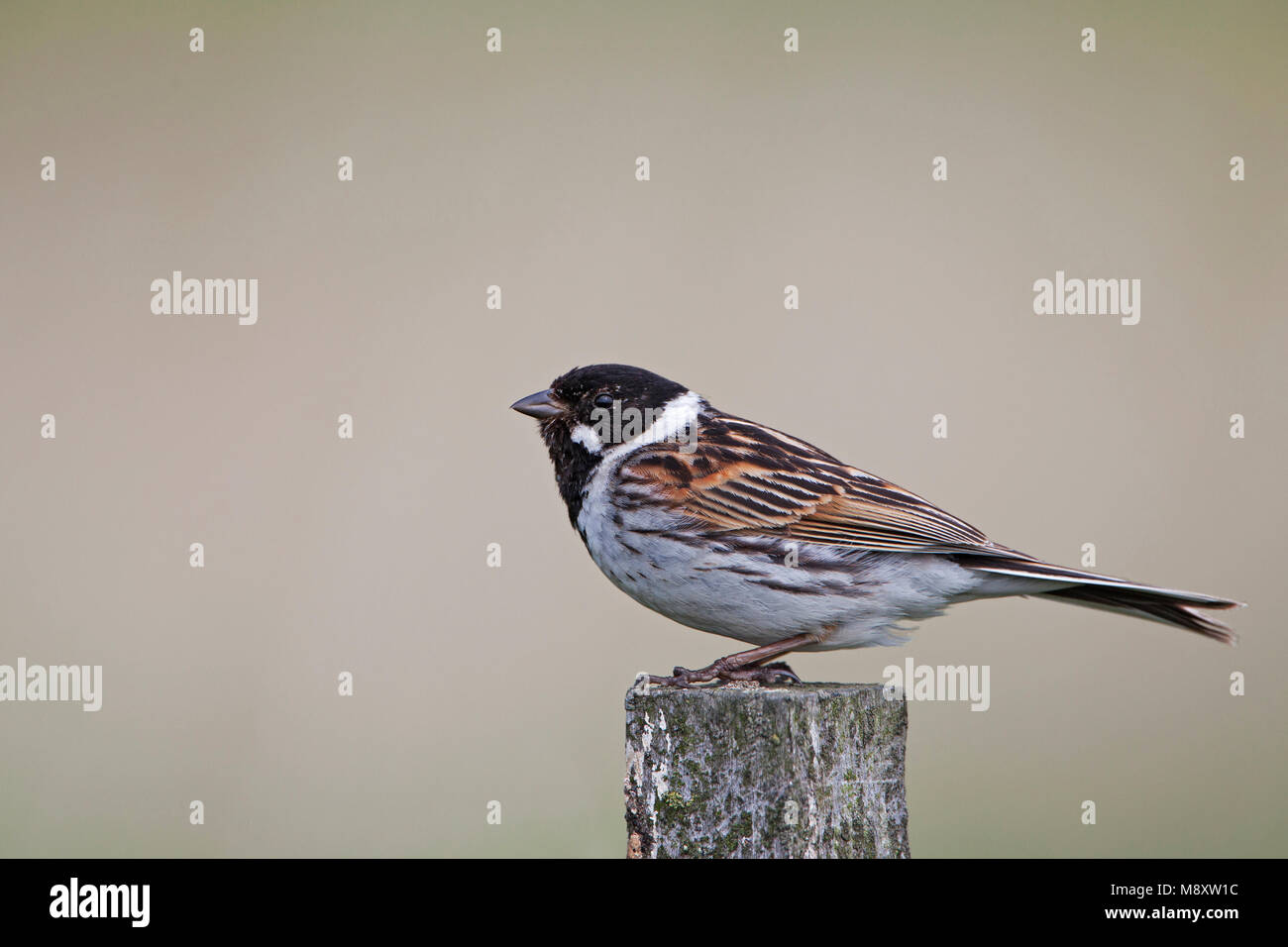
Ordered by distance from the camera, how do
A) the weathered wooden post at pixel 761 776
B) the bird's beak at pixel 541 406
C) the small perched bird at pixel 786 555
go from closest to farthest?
the weathered wooden post at pixel 761 776 → the small perched bird at pixel 786 555 → the bird's beak at pixel 541 406

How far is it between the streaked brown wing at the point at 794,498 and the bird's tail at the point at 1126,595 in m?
0.12

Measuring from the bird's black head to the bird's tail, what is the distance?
1549mm

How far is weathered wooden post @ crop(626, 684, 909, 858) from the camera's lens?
4.12m

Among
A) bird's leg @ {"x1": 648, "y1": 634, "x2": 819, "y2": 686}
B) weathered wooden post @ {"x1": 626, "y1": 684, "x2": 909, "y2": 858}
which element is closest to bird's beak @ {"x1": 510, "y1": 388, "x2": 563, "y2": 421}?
bird's leg @ {"x1": 648, "y1": 634, "x2": 819, "y2": 686}

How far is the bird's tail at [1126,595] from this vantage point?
17.3 ft

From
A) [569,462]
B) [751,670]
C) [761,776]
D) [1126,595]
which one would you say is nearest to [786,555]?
[751,670]

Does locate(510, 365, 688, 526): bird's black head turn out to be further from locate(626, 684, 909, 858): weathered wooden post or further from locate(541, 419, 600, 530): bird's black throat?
locate(626, 684, 909, 858): weathered wooden post

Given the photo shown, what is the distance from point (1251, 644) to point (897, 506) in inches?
241

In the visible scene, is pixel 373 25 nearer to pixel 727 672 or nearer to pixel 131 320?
pixel 131 320

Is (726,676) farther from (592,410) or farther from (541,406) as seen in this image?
(541,406)

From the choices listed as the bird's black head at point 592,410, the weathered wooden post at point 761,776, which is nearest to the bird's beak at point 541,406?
the bird's black head at point 592,410

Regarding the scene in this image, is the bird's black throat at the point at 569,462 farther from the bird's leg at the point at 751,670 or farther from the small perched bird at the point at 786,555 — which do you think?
the bird's leg at the point at 751,670

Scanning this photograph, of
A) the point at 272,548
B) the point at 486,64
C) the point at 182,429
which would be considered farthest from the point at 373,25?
the point at 272,548
